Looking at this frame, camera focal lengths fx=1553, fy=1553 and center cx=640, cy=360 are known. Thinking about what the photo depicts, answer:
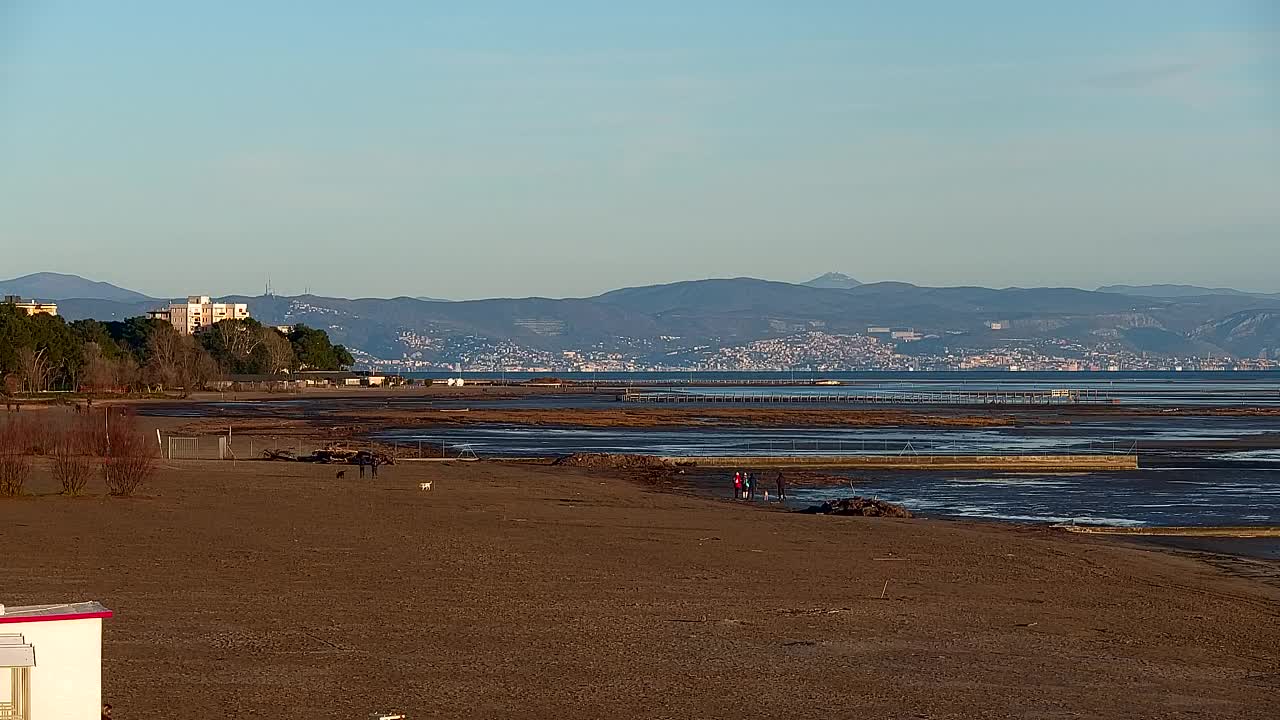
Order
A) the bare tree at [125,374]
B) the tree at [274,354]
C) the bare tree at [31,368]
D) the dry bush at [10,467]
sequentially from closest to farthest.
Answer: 1. the dry bush at [10,467]
2. the bare tree at [31,368]
3. the bare tree at [125,374]
4. the tree at [274,354]

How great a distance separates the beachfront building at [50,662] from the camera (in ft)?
30.1

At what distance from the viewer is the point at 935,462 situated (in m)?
51.9

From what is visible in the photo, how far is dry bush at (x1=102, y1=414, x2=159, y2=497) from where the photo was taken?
1282 inches

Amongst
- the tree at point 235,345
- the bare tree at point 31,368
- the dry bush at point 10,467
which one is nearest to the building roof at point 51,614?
the dry bush at point 10,467

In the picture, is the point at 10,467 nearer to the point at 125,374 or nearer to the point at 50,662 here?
the point at 50,662

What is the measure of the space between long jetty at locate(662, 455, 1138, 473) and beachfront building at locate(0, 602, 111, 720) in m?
41.9

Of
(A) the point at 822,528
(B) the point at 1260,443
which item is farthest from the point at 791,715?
(B) the point at 1260,443

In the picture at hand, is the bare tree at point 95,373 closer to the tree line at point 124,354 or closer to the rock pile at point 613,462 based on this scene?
the tree line at point 124,354

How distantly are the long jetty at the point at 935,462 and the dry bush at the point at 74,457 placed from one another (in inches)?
822

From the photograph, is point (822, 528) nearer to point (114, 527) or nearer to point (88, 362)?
point (114, 527)

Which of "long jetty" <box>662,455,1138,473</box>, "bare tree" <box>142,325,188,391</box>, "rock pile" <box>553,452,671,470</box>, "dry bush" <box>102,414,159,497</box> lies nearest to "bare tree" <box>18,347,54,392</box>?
"bare tree" <box>142,325,188,391</box>

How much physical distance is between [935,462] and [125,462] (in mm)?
28239

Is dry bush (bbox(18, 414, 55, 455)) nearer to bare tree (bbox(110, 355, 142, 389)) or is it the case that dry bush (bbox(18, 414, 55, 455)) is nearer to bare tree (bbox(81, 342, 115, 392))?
bare tree (bbox(81, 342, 115, 392))

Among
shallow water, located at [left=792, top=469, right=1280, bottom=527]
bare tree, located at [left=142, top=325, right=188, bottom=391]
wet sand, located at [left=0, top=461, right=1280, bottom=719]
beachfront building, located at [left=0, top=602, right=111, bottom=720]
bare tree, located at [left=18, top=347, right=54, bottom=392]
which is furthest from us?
bare tree, located at [left=142, top=325, right=188, bottom=391]
